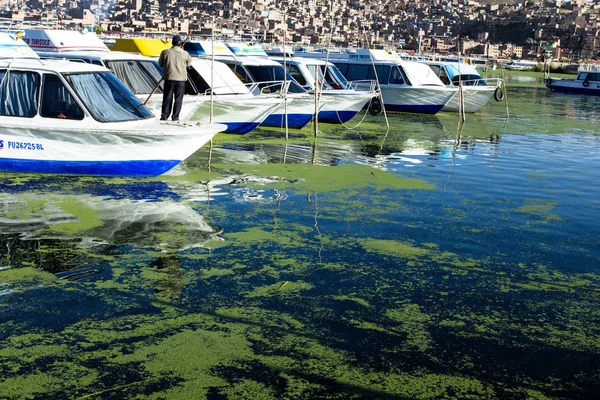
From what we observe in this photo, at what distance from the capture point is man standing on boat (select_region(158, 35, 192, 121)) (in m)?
15.0

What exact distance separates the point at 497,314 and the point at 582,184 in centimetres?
831

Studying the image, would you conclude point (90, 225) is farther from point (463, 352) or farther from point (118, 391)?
point (463, 352)

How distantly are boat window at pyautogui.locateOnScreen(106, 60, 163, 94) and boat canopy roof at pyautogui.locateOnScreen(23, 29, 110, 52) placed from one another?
299 cm

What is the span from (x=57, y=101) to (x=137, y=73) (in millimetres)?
5240

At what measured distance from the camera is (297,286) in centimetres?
777

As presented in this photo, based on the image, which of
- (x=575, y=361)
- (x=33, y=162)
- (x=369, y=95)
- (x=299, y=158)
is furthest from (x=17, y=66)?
(x=369, y=95)

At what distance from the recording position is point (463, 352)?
6379mm

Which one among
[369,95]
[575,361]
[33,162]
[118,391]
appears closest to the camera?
[118,391]

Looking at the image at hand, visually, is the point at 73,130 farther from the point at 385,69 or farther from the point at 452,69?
the point at 452,69

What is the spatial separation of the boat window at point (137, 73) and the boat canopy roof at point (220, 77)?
138 cm

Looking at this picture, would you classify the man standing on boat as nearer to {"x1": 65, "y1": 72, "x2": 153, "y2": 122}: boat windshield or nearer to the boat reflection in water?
{"x1": 65, "y1": 72, "x2": 153, "y2": 122}: boat windshield

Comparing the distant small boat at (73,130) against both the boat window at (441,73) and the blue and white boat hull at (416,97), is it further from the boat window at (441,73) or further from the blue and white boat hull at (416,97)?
the boat window at (441,73)

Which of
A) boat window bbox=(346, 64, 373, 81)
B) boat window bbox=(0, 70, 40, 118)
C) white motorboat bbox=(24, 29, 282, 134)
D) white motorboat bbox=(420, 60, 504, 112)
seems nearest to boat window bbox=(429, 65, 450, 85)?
white motorboat bbox=(420, 60, 504, 112)

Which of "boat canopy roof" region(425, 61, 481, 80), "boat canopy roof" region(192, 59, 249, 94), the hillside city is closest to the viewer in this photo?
"boat canopy roof" region(192, 59, 249, 94)
